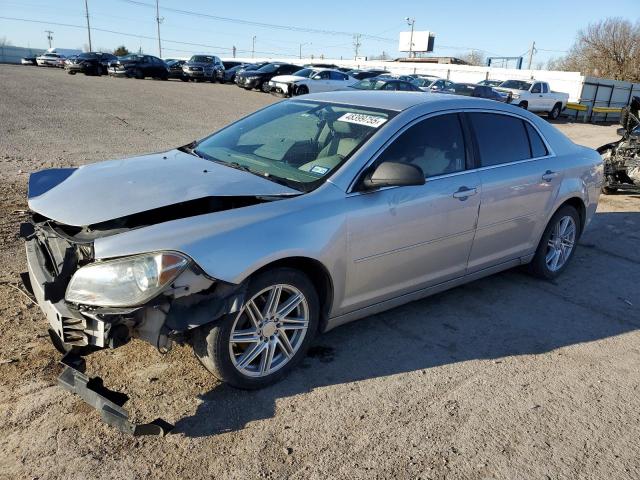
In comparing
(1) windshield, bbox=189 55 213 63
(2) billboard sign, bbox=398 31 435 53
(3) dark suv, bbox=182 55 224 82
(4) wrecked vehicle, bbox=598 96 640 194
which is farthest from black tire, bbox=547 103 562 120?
(2) billboard sign, bbox=398 31 435 53

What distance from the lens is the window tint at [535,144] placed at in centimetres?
494

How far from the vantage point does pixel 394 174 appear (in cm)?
340

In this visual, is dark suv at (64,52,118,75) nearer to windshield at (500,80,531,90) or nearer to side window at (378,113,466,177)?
windshield at (500,80,531,90)

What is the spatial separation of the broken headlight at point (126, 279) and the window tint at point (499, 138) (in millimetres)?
2752

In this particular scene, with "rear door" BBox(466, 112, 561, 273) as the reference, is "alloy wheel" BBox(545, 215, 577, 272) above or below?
below

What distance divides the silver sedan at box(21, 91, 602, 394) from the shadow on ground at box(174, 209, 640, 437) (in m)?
0.19

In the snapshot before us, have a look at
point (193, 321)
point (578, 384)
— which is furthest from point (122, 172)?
point (578, 384)

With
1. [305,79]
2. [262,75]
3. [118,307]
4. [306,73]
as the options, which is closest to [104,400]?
[118,307]

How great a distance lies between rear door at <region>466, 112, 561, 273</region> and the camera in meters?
4.37

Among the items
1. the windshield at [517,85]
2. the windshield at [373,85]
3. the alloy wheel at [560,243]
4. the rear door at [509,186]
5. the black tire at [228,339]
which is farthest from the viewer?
the windshield at [517,85]

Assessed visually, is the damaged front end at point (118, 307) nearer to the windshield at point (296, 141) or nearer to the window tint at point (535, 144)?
the windshield at point (296, 141)

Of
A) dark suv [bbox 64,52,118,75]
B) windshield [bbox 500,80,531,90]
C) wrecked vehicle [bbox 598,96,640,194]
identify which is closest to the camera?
wrecked vehicle [bbox 598,96,640,194]

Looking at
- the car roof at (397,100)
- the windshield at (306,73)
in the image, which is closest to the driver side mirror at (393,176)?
the car roof at (397,100)

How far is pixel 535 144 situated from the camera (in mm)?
4980
